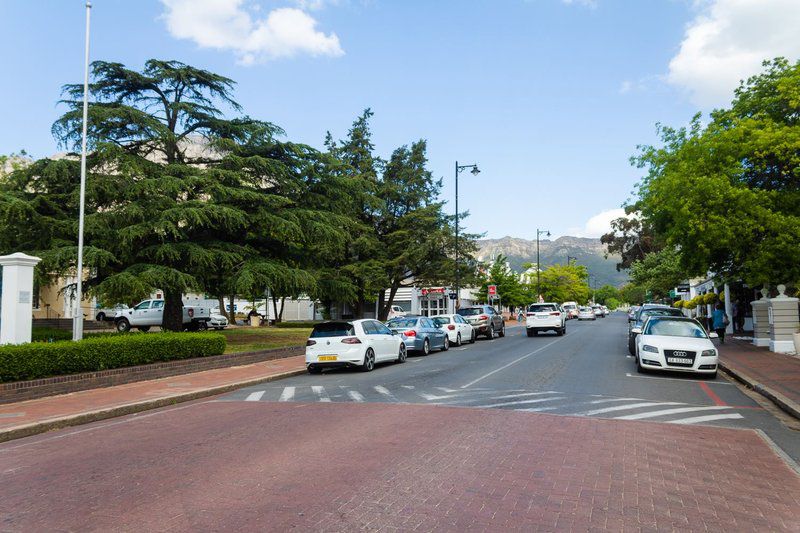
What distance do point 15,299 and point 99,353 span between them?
6.92 ft

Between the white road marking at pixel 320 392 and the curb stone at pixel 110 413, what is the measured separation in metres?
1.88

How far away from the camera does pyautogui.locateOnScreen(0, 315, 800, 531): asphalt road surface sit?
4723mm

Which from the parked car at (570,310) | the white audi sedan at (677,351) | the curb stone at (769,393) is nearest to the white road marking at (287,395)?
the white audi sedan at (677,351)

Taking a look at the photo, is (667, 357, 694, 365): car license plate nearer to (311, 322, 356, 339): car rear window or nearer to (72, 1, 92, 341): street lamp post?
(311, 322, 356, 339): car rear window

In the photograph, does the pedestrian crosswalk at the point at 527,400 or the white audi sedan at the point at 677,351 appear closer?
the pedestrian crosswalk at the point at 527,400

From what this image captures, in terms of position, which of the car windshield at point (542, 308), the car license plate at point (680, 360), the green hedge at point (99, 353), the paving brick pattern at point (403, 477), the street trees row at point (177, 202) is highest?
the street trees row at point (177, 202)

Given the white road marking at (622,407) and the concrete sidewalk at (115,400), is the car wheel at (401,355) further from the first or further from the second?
the white road marking at (622,407)

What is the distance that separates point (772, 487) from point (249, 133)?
21.9 m

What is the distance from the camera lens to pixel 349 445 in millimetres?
7180

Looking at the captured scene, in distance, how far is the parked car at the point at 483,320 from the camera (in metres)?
31.0

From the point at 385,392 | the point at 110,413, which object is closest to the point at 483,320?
the point at 385,392

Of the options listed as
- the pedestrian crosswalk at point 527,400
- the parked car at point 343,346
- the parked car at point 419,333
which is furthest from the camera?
the parked car at point 419,333

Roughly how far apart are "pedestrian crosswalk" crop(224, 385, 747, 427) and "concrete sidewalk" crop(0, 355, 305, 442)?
115cm

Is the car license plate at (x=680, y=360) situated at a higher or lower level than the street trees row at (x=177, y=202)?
lower
